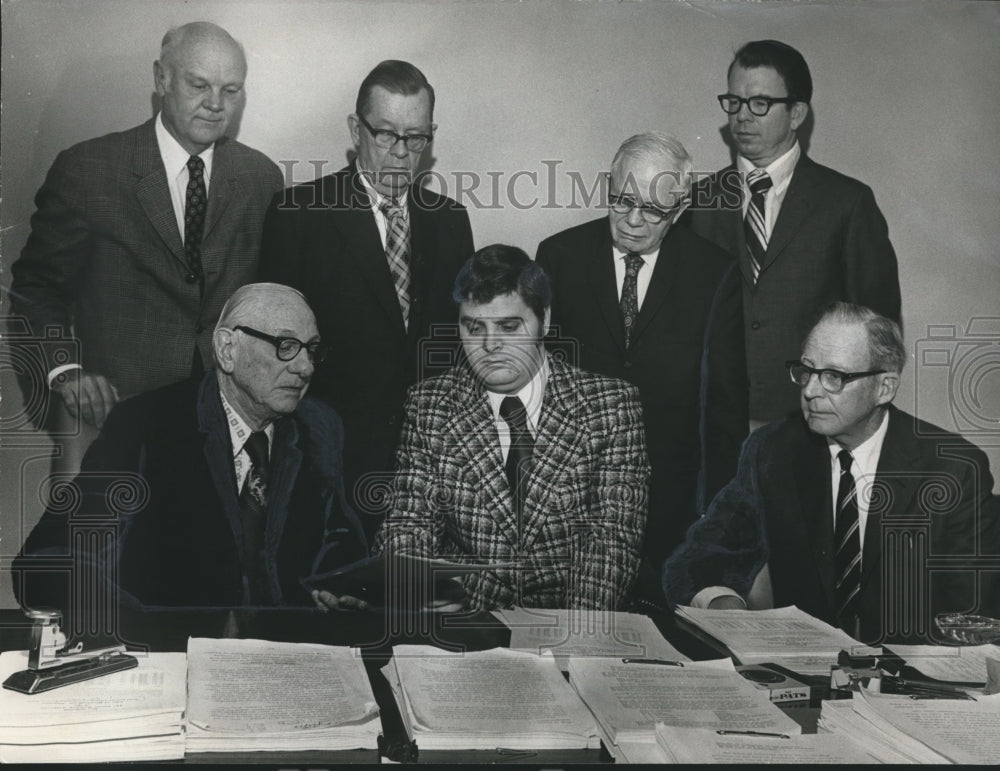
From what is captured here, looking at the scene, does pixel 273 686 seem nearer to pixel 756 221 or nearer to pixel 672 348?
pixel 672 348

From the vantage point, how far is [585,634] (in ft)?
9.44

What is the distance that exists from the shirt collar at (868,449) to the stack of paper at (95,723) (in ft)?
5.72

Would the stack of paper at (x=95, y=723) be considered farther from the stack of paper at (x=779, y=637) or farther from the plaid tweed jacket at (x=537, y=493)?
the stack of paper at (x=779, y=637)

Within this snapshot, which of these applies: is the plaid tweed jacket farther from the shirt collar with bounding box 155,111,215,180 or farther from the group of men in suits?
the shirt collar with bounding box 155,111,215,180

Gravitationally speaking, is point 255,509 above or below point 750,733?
above

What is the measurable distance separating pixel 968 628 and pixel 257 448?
1937mm

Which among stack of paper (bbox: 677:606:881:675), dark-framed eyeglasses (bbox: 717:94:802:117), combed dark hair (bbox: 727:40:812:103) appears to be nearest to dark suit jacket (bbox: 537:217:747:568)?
stack of paper (bbox: 677:606:881:675)

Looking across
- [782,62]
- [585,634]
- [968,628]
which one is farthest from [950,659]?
[782,62]

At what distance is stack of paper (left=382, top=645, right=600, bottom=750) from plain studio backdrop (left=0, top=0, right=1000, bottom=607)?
1.08 m

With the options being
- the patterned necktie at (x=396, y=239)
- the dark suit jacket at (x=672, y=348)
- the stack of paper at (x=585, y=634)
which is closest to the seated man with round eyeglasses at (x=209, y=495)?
the patterned necktie at (x=396, y=239)

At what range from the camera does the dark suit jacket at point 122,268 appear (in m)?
2.89

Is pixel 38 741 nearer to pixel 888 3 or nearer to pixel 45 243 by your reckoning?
pixel 45 243

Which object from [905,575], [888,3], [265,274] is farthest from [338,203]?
[905,575]

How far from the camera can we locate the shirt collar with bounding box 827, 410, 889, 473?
118 inches
